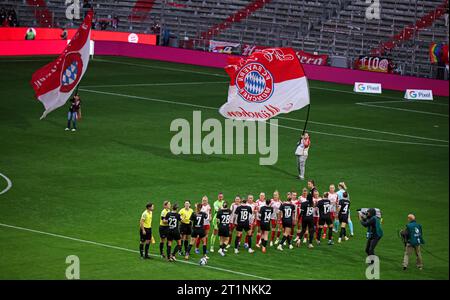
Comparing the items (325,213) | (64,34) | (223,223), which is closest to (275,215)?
(325,213)

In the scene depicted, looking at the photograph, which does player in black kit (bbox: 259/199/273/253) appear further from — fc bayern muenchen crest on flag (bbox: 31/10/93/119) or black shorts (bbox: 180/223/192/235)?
fc bayern muenchen crest on flag (bbox: 31/10/93/119)

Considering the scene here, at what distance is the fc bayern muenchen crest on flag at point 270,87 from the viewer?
40250 millimetres

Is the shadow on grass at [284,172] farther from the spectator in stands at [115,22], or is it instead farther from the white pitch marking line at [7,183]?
the spectator in stands at [115,22]

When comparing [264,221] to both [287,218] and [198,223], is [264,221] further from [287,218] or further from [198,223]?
[198,223]

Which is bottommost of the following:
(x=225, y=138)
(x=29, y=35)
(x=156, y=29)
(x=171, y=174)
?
(x=171, y=174)

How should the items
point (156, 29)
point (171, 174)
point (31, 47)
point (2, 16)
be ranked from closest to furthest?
point (171, 174) < point (31, 47) < point (2, 16) < point (156, 29)

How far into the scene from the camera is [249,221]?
106 ft

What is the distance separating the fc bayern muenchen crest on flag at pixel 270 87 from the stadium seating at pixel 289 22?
29467 mm

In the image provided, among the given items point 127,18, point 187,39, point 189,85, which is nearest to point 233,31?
point 187,39

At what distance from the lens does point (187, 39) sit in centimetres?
8031

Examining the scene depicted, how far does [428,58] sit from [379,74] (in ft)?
16.9

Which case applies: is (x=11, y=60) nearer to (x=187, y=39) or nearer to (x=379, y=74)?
(x=187, y=39)

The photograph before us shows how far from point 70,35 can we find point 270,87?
4223 centimetres

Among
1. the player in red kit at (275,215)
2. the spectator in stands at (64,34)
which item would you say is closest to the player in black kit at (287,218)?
the player in red kit at (275,215)
